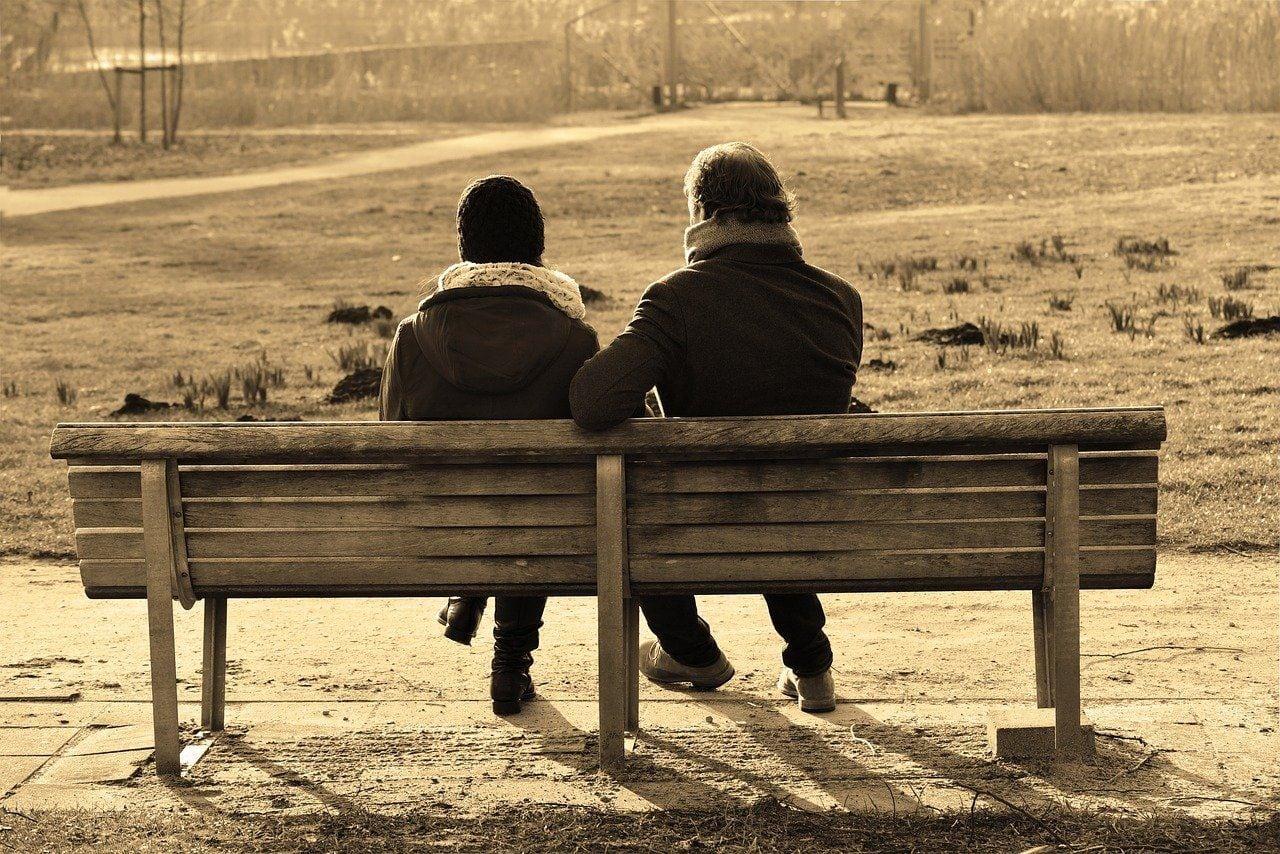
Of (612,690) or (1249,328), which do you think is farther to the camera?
(1249,328)

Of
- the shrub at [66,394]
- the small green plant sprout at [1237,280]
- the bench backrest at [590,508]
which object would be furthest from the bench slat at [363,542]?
the small green plant sprout at [1237,280]

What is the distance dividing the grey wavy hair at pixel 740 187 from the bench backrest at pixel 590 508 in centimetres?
62

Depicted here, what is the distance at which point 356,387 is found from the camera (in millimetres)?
10445

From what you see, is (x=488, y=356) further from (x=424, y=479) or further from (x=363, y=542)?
(x=363, y=542)

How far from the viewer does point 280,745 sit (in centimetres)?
418

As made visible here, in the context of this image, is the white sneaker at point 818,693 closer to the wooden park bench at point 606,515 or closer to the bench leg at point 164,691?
the wooden park bench at point 606,515

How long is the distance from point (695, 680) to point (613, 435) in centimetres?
105

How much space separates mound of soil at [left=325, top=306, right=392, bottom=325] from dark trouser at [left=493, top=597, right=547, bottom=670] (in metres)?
9.49

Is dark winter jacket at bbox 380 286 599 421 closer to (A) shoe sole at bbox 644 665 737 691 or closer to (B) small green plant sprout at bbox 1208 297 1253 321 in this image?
(A) shoe sole at bbox 644 665 737 691

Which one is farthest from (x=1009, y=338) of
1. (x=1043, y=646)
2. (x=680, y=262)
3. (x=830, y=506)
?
(x=830, y=506)

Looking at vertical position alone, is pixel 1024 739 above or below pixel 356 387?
below

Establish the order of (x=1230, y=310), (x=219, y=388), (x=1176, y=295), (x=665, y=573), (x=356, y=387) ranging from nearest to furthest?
(x=665, y=573), (x=219, y=388), (x=356, y=387), (x=1230, y=310), (x=1176, y=295)

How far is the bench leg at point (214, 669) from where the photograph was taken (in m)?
4.29

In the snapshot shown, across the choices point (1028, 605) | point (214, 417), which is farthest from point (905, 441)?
point (214, 417)
